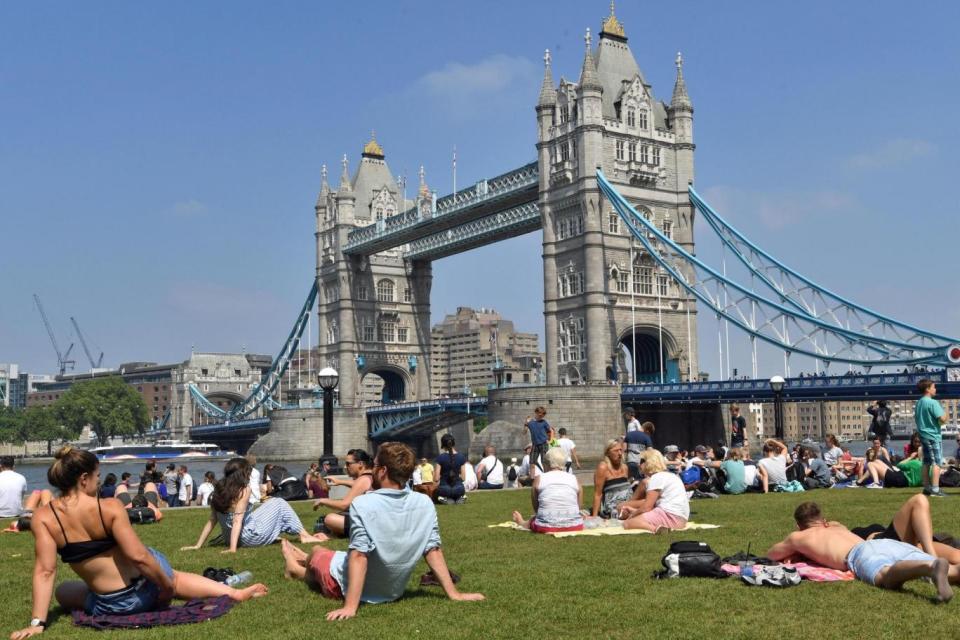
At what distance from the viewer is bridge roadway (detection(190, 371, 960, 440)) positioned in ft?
162

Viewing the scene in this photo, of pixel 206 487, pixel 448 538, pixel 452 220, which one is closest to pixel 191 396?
pixel 452 220

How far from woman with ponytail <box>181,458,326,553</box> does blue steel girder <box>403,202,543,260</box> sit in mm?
53497

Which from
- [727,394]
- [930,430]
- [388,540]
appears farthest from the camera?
[727,394]

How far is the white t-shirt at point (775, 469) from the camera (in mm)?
18719

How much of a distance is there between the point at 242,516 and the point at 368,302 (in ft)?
246

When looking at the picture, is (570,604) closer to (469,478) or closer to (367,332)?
(469,478)

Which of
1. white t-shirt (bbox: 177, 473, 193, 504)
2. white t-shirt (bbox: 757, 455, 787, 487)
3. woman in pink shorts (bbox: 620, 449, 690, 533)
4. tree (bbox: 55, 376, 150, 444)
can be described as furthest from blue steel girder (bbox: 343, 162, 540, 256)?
tree (bbox: 55, 376, 150, 444)

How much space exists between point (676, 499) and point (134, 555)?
→ 7082mm

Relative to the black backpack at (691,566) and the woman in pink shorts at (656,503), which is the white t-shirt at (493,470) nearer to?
the woman in pink shorts at (656,503)

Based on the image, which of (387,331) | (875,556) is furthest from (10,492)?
(387,331)

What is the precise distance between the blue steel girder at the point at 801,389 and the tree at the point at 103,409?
87.8m

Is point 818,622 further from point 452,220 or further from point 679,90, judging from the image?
point 452,220

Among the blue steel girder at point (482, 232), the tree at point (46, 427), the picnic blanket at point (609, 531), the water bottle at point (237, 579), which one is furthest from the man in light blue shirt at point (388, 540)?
the tree at point (46, 427)

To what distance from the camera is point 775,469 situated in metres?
18.9
